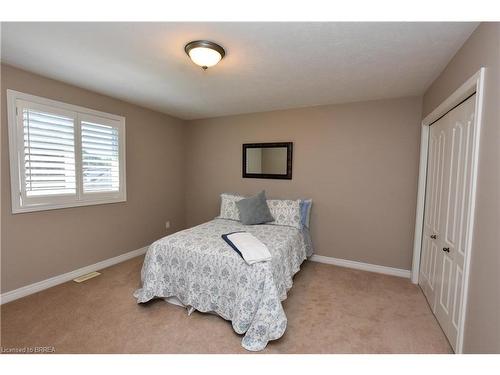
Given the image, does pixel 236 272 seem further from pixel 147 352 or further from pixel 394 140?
pixel 394 140

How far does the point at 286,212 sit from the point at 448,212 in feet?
5.88

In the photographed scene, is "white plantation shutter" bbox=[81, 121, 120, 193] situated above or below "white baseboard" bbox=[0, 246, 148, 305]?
above

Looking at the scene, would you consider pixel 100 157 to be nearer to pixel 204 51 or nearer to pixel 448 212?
pixel 204 51

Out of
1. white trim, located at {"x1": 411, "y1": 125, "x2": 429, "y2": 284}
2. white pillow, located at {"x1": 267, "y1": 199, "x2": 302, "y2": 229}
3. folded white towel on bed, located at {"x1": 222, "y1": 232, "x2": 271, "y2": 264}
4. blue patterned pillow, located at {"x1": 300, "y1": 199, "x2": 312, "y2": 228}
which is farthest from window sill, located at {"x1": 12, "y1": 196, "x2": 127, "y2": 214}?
white trim, located at {"x1": 411, "y1": 125, "x2": 429, "y2": 284}

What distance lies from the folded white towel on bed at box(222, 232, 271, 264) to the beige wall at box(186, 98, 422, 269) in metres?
1.61

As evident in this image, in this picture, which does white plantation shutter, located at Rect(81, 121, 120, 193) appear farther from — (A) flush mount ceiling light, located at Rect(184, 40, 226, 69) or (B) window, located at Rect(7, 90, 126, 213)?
(A) flush mount ceiling light, located at Rect(184, 40, 226, 69)

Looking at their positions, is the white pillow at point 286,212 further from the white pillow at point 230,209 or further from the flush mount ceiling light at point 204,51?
the flush mount ceiling light at point 204,51

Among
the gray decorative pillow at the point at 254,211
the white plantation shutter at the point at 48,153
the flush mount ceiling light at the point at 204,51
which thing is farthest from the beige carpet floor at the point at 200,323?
the flush mount ceiling light at the point at 204,51

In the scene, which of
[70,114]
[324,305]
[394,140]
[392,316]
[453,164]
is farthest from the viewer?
[394,140]

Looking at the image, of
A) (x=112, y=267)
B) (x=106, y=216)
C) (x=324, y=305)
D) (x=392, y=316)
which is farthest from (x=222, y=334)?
(x=106, y=216)

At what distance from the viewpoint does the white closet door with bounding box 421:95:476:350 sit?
173 centimetres

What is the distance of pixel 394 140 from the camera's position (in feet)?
10.2

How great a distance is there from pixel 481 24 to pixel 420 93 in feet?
4.97

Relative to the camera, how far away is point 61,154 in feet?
8.82
